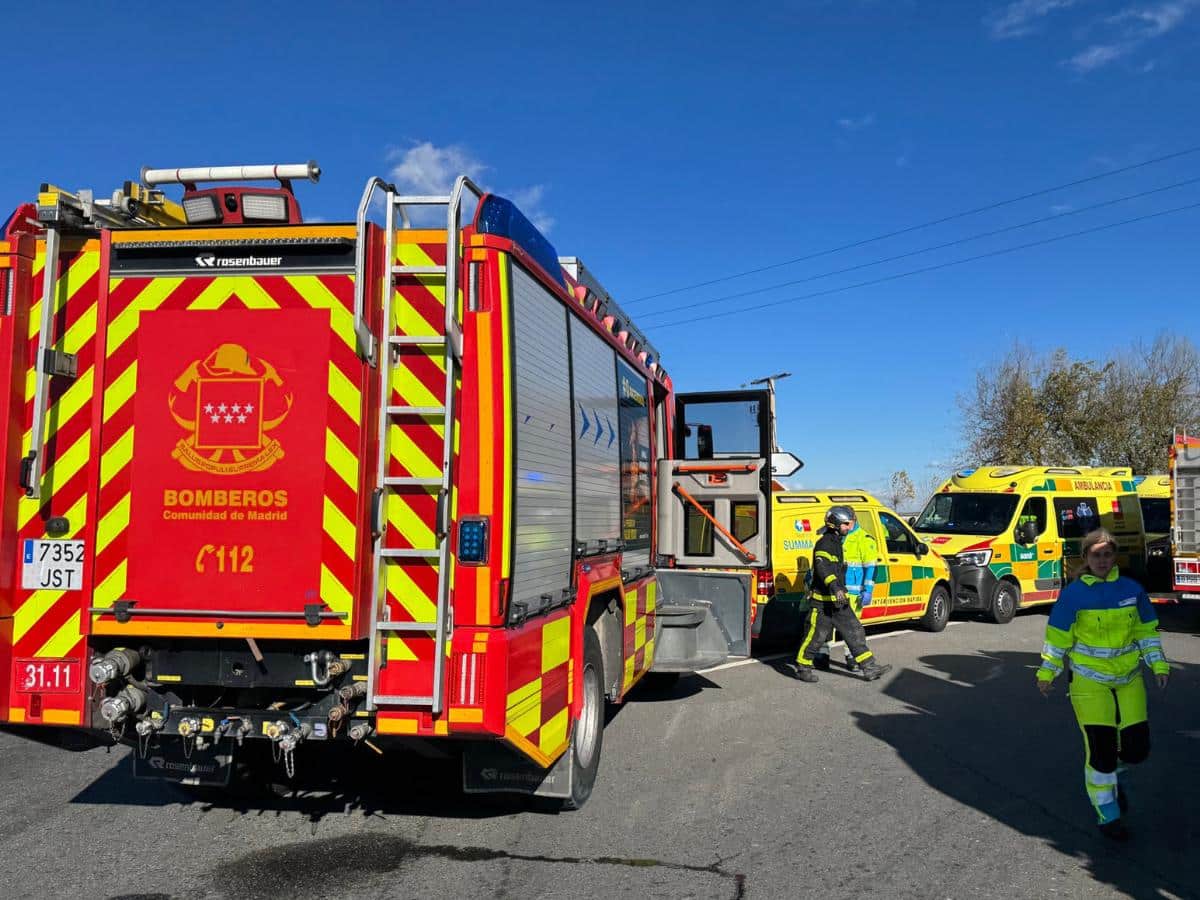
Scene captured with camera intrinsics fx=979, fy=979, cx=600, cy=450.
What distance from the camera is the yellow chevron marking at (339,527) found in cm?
430

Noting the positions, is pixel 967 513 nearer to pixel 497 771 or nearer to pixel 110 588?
pixel 497 771

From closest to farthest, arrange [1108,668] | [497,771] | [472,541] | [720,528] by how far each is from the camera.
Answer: [472,541] < [497,771] < [1108,668] < [720,528]

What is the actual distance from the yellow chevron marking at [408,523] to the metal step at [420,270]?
984 mm

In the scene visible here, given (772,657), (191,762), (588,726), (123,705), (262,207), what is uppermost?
(262,207)

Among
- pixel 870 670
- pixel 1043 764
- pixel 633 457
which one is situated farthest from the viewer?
pixel 870 670

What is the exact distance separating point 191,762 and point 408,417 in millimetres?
1995

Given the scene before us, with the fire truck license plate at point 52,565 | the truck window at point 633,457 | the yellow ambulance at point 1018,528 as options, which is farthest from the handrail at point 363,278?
the yellow ambulance at point 1018,528

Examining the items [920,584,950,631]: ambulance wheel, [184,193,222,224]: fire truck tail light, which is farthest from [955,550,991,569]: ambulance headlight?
[184,193,222,224]: fire truck tail light

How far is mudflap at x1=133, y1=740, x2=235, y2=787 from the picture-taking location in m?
4.57

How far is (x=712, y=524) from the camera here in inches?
360

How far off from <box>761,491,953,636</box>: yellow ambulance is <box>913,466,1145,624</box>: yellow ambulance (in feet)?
3.36

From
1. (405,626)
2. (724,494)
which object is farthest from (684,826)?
(724,494)

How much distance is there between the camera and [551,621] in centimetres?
492

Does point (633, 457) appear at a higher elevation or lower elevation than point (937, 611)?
higher
